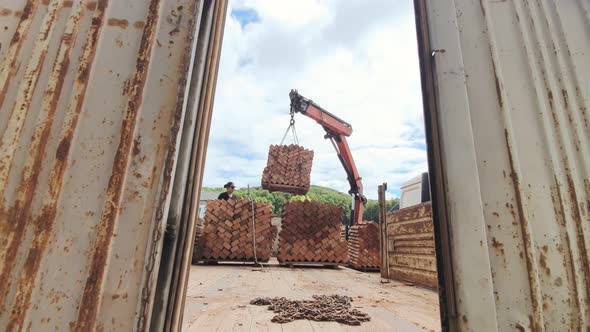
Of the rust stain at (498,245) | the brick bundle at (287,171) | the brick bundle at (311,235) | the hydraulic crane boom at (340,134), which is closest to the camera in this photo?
the rust stain at (498,245)

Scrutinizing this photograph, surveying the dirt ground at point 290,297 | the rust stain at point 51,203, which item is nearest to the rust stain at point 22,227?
the rust stain at point 51,203

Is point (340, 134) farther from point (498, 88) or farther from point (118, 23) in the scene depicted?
point (118, 23)

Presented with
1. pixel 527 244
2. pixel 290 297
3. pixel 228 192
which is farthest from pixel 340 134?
pixel 527 244

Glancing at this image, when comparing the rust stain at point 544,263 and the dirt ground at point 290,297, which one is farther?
the dirt ground at point 290,297

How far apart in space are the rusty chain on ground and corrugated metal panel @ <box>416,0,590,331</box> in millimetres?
1489

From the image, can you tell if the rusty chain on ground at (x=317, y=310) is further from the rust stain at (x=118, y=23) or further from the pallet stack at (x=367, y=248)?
the pallet stack at (x=367, y=248)

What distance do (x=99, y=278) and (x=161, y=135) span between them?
510 mm

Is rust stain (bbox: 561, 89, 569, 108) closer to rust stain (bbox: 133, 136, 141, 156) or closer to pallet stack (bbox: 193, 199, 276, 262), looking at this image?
rust stain (bbox: 133, 136, 141, 156)

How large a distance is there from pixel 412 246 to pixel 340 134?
5252mm

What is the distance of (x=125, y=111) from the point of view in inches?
42.6

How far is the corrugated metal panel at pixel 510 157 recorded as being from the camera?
1.13 metres

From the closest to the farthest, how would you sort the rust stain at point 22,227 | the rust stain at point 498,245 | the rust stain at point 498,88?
the rust stain at point 22,227
the rust stain at point 498,245
the rust stain at point 498,88

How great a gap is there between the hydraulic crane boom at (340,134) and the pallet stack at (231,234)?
3.20 m

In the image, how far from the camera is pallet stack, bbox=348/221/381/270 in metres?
7.53
